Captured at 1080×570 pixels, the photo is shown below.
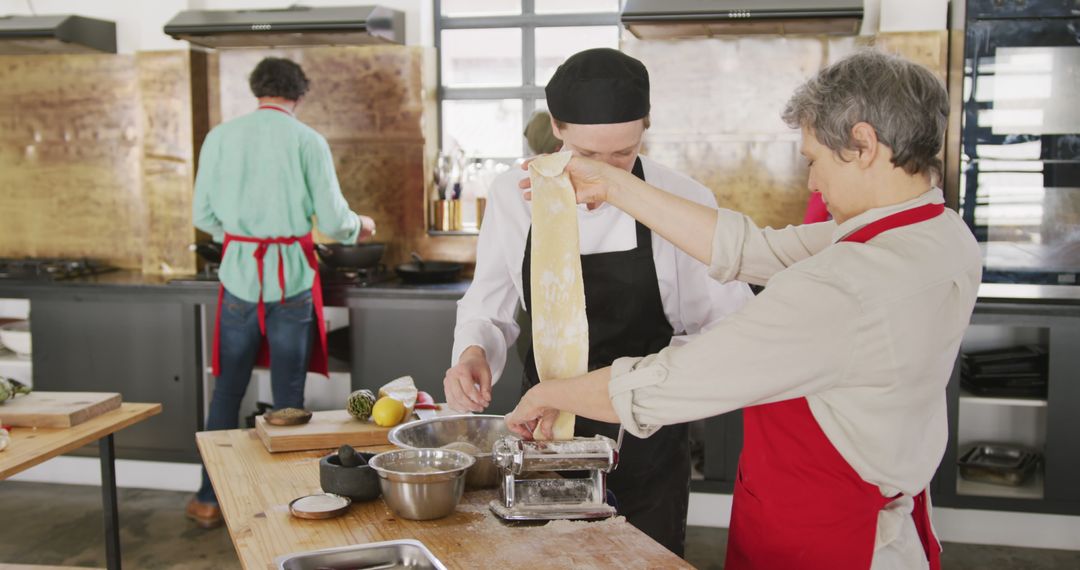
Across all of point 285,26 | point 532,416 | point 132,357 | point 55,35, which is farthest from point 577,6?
point 532,416

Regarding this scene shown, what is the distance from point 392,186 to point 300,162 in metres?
1.06

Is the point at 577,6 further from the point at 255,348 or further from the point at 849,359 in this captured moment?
the point at 849,359

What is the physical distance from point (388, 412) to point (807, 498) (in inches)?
44.5

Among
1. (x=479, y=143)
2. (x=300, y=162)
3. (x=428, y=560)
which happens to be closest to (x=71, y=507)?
(x=300, y=162)

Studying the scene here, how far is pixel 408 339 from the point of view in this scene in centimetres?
449

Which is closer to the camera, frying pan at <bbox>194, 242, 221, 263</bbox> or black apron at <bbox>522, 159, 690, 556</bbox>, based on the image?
black apron at <bbox>522, 159, 690, 556</bbox>

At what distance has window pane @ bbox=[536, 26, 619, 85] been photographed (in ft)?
17.0

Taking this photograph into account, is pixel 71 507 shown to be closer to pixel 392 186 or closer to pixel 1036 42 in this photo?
pixel 392 186

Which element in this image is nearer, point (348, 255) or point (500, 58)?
point (348, 255)

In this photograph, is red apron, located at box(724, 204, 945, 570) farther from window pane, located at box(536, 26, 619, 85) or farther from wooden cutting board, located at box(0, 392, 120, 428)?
window pane, located at box(536, 26, 619, 85)

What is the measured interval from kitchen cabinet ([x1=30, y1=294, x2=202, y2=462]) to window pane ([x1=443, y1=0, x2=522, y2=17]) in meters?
2.13

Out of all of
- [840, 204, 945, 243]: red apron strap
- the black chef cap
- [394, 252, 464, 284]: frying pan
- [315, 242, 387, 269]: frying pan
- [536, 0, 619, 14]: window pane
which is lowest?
[394, 252, 464, 284]: frying pan

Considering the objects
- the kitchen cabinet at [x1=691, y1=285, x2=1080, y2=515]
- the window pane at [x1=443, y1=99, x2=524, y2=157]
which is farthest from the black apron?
the window pane at [x1=443, y1=99, x2=524, y2=157]

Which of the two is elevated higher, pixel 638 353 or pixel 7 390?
pixel 638 353
